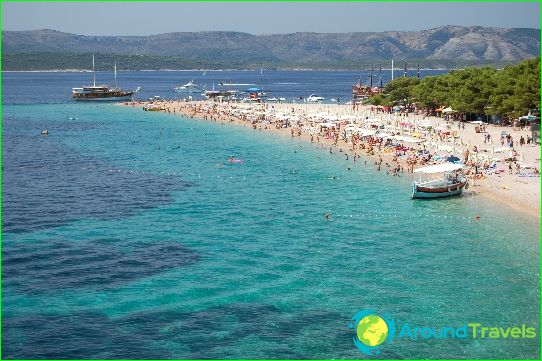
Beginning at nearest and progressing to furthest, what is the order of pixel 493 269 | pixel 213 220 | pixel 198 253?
1. pixel 493 269
2. pixel 198 253
3. pixel 213 220

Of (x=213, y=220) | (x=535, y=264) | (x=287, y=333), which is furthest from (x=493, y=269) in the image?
(x=213, y=220)

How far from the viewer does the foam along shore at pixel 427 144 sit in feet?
158

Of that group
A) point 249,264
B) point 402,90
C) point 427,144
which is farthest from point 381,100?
point 249,264

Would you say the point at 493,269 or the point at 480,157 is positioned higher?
the point at 480,157

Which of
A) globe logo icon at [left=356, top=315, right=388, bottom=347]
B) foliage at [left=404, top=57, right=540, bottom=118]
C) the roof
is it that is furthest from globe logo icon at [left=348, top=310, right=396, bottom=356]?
foliage at [left=404, top=57, right=540, bottom=118]

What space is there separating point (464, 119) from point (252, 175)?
34.2 meters

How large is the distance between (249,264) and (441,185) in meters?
18.7

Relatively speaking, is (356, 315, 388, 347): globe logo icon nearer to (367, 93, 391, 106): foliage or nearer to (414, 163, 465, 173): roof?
(414, 163, 465, 173): roof

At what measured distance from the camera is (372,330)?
2600cm

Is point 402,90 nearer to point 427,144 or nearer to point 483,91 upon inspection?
point 483,91

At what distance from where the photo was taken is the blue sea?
2453 cm

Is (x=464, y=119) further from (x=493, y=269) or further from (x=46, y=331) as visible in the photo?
(x=46, y=331)

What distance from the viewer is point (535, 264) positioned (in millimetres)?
32344

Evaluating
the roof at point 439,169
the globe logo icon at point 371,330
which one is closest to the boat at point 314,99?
the roof at point 439,169
